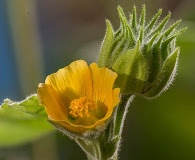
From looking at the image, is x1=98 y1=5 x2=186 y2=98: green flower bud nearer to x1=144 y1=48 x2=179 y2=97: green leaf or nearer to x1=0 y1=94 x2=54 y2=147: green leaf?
x1=144 y1=48 x2=179 y2=97: green leaf

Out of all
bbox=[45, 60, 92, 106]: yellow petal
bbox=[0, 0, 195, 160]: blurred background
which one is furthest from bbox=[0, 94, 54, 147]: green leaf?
bbox=[0, 0, 195, 160]: blurred background

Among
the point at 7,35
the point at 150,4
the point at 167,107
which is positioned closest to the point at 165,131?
the point at 167,107

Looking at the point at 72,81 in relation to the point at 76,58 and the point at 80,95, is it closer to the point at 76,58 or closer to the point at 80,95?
the point at 80,95

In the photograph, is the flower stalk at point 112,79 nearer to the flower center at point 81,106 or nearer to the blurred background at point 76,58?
the flower center at point 81,106

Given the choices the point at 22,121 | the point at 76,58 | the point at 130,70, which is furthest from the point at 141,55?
the point at 76,58

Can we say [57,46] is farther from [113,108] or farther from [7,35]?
[113,108]
